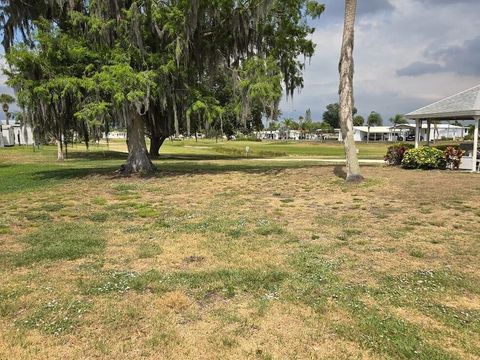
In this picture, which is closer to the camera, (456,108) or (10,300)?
(10,300)

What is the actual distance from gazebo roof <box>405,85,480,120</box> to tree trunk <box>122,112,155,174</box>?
40.8 ft

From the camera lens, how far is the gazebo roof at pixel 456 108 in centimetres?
1633

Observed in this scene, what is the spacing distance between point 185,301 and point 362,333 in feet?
5.72

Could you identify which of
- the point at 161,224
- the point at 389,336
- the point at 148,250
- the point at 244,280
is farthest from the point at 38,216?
the point at 389,336

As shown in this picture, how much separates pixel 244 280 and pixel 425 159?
13528 millimetres

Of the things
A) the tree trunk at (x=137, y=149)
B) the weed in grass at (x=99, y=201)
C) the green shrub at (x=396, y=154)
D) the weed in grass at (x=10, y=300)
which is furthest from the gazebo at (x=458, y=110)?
the weed in grass at (x=10, y=300)

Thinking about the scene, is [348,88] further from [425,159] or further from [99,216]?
[99,216]

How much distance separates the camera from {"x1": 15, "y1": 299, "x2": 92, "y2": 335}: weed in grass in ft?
12.2

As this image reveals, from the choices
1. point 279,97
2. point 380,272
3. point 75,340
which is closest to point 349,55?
point 279,97

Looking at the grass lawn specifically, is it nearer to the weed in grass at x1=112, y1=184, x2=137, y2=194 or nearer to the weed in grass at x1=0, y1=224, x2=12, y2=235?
the weed in grass at x1=0, y1=224, x2=12, y2=235

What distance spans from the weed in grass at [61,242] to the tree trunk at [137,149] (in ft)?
26.3

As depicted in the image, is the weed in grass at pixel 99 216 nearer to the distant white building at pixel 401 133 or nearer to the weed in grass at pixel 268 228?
the weed in grass at pixel 268 228

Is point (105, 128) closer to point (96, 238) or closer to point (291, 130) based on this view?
point (96, 238)

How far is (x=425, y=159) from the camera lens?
16109mm
